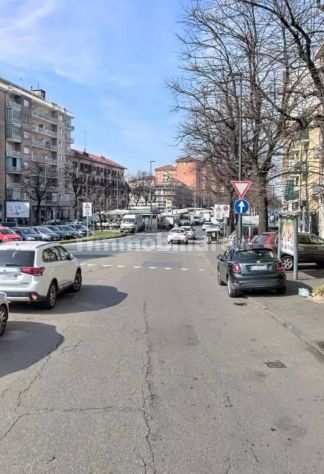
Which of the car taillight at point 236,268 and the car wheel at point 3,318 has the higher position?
the car taillight at point 236,268

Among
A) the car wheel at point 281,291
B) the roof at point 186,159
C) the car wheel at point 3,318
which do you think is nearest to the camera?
the car wheel at point 3,318

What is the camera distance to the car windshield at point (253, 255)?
1491 cm

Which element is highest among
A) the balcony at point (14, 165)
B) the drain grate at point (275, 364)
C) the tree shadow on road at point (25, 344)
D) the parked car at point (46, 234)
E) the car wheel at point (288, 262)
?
the balcony at point (14, 165)

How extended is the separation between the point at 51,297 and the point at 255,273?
5.71m

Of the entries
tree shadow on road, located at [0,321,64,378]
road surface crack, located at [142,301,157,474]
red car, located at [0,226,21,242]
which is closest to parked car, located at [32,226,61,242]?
red car, located at [0,226,21,242]

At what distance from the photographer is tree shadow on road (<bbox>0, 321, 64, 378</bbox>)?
722 centimetres

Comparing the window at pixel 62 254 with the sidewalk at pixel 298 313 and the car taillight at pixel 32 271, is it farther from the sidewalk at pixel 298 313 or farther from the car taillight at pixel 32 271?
the sidewalk at pixel 298 313

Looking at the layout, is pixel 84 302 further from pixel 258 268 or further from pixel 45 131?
pixel 45 131

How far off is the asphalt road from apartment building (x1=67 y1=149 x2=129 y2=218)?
82.9m

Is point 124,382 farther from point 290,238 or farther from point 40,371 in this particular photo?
point 290,238

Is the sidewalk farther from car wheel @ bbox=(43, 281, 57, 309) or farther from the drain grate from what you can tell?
car wheel @ bbox=(43, 281, 57, 309)

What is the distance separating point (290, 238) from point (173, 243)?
106 ft

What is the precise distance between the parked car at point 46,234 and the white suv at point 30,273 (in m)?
37.1

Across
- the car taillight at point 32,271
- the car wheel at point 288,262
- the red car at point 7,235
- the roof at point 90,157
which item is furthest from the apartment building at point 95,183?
the car taillight at point 32,271
